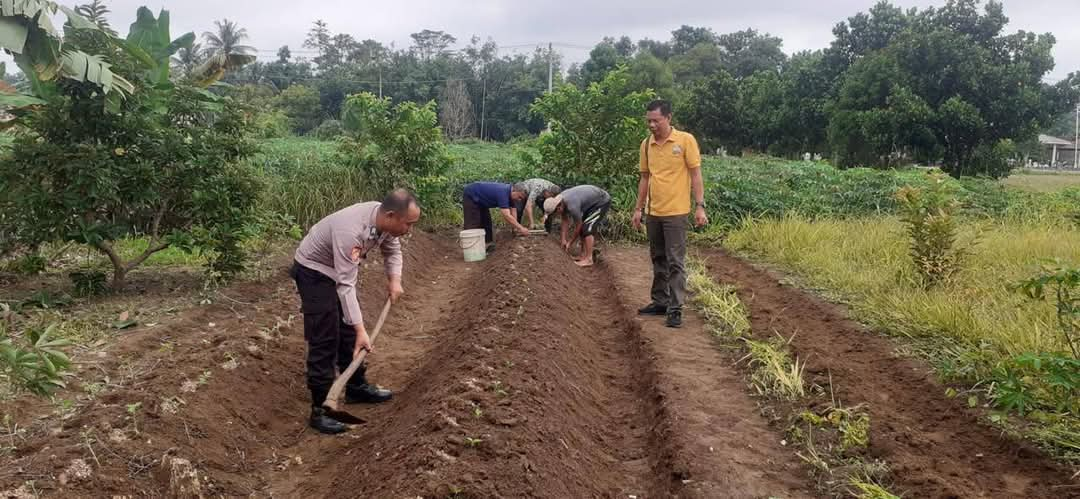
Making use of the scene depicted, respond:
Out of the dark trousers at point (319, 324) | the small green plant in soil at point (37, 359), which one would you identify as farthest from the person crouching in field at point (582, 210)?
the small green plant in soil at point (37, 359)

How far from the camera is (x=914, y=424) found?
4.32m

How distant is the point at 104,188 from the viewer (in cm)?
661

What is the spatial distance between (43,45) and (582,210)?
6.30m

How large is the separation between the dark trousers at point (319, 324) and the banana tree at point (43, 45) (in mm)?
2268

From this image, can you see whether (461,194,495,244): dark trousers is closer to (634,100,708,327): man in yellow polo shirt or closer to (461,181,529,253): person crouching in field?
(461,181,529,253): person crouching in field

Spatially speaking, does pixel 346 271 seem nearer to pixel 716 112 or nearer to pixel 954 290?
pixel 954 290

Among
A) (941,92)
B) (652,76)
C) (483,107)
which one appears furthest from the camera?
(483,107)

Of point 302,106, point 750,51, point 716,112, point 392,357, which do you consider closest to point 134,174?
point 392,357

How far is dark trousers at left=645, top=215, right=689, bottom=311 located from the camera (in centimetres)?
644

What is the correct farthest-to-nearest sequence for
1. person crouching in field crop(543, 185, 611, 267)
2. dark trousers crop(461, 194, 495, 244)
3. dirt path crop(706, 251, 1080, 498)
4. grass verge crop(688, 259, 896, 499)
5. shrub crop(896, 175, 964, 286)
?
dark trousers crop(461, 194, 495, 244) < person crouching in field crop(543, 185, 611, 267) < shrub crop(896, 175, 964, 286) < grass verge crop(688, 259, 896, 499) < dirt path crop(706, 251, 1080, 498)

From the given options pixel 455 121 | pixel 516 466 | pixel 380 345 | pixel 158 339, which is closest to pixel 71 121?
pixel 158 339

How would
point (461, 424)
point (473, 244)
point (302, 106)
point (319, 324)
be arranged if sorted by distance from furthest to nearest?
point (302, 106) < point (473, 244) < point (319, 324) < point (461, 424)

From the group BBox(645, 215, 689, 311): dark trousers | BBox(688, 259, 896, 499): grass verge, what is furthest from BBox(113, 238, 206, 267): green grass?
BBox(688, 259, 896, 499): grass verge

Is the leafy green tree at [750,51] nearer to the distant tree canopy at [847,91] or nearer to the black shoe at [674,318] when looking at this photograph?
the distant tree canopy at [847,91]
